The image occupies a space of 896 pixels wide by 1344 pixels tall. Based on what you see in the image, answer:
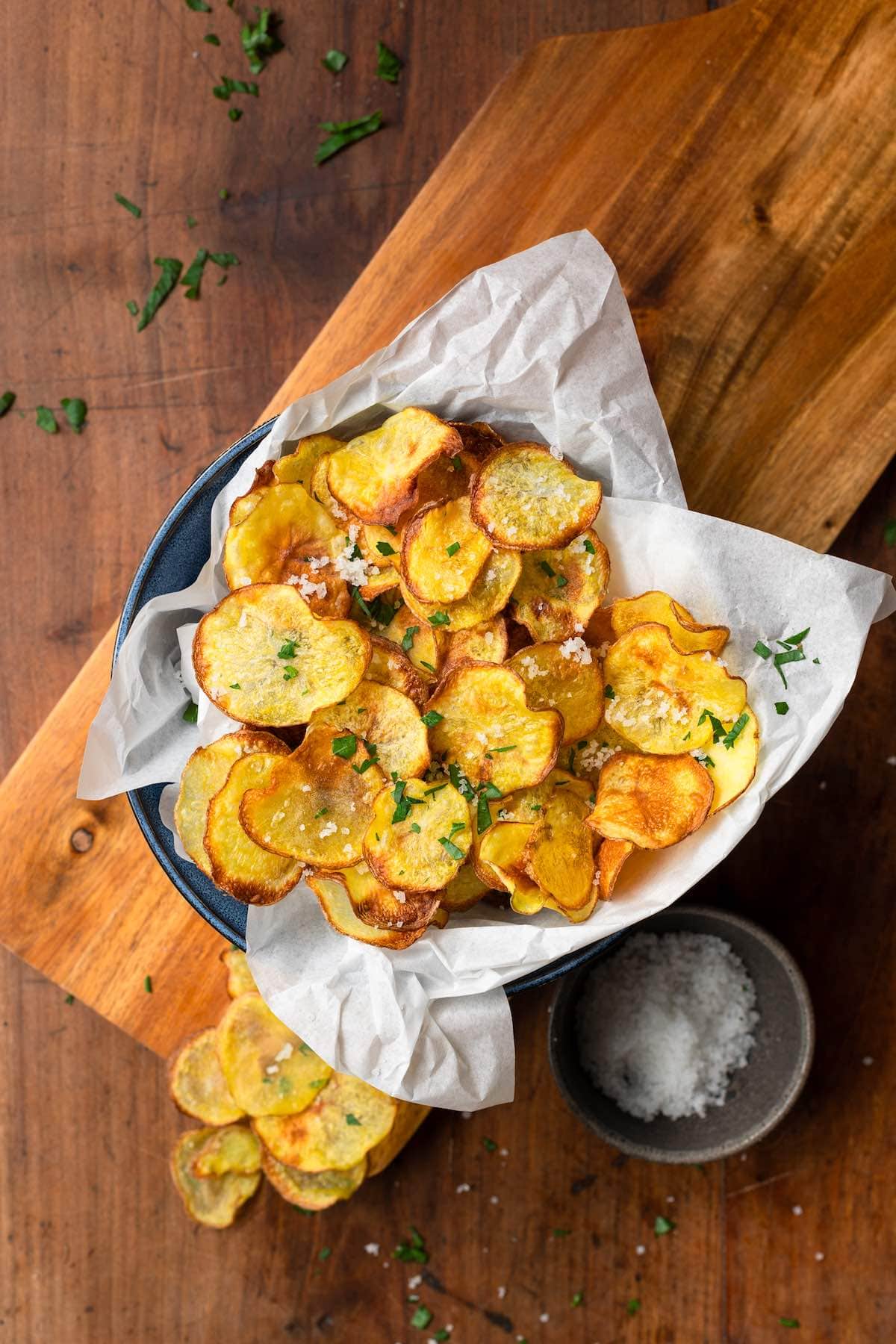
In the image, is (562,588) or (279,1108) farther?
(279,1108)

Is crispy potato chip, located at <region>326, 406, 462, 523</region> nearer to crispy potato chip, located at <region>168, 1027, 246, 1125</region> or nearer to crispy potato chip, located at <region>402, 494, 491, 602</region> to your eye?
crispy potato chip, located at <region>402, 494, 491, 602</region>

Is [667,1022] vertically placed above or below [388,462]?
below

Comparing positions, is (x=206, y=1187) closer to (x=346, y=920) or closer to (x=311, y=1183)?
(x=311, y=1183)

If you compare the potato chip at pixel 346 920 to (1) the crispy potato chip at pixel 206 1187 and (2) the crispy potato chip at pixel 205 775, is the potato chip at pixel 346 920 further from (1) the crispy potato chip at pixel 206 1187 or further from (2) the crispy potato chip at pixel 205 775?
(1) the crispy potato chip at pixel 206 1187

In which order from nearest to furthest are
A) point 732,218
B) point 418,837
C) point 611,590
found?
point 418,837 < point 611,590 < point 732,218

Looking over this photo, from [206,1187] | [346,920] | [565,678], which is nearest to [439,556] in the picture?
[565,678]

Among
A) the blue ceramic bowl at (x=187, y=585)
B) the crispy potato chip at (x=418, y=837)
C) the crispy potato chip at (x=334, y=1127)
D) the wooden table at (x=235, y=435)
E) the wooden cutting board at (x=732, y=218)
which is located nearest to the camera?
the crispy potato chip at (x=418, y=837)

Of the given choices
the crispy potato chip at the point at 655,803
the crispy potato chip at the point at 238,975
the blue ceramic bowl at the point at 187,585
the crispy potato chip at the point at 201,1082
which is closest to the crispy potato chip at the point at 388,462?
the blue ceramic bowl at the point at 187,585

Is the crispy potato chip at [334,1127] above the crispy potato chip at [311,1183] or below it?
above
